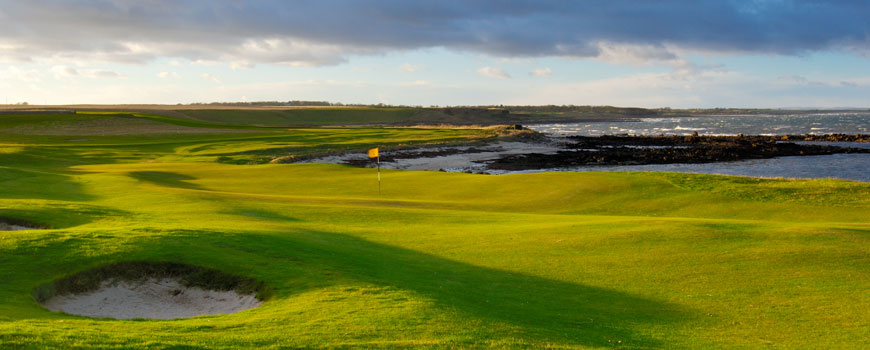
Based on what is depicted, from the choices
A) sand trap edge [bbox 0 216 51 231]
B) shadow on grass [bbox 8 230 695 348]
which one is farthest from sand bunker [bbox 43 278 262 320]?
sand trap edge [bbox 0 216 51 231]

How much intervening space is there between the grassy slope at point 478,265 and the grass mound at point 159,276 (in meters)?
0.26

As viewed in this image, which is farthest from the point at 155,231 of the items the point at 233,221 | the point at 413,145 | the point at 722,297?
the point at 413,145

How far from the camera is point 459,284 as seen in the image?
1495 cm

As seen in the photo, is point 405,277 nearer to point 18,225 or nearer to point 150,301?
point 150,301

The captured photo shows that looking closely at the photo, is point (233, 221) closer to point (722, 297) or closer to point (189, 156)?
point (722, 297)

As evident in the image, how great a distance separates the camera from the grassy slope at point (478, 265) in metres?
11.2

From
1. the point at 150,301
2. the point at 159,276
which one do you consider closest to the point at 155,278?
the point at 159,276

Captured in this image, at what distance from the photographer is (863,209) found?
2748 cm

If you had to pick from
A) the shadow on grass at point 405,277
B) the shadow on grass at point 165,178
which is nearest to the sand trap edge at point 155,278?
the shadow on grass at point 405,277

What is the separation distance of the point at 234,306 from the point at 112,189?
78.8ft

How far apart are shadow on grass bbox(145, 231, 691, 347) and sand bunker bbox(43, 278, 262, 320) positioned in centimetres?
90

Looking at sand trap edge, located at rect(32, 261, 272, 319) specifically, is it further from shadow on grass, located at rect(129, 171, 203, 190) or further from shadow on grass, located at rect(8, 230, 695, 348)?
shadow on grass, located at rect(129, 171, 203, 190)

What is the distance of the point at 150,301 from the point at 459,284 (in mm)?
7446

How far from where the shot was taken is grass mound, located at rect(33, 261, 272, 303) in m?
14.5
